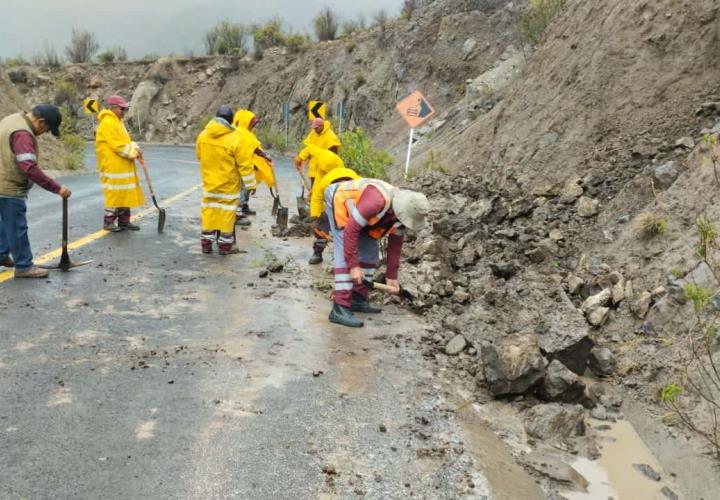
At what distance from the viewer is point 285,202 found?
1342 centimetres

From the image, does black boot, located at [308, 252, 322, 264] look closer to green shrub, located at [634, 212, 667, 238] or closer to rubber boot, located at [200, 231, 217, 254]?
rubber boot, located at [200, 231, 217, 254]

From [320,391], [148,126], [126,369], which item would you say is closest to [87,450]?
[126,369]

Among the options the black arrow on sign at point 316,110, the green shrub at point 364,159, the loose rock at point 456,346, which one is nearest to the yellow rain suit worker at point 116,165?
the black arrow on sign at point 316,110

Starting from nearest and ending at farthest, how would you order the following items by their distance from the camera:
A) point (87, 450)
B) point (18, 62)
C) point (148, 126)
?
point (87, 450) < point (148, 126) < point (18, 62)

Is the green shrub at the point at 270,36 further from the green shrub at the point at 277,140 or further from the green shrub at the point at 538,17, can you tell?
the green shrub at the point at 538,17

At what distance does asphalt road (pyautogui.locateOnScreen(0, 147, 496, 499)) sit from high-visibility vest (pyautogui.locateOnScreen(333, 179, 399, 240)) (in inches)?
34.0

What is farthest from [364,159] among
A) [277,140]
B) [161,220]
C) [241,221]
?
[277,140]

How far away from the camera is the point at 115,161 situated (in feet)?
29.3

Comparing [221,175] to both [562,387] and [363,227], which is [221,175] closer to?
[363,227]

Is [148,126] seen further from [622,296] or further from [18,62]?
[622,296]

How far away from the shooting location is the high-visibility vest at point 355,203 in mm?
5320

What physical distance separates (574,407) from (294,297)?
122 inches

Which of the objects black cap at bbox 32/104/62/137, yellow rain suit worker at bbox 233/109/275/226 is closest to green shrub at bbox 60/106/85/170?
yellow rain suit worker at bbox 233/109/275/226

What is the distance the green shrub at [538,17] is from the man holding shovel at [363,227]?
12.5 metres
